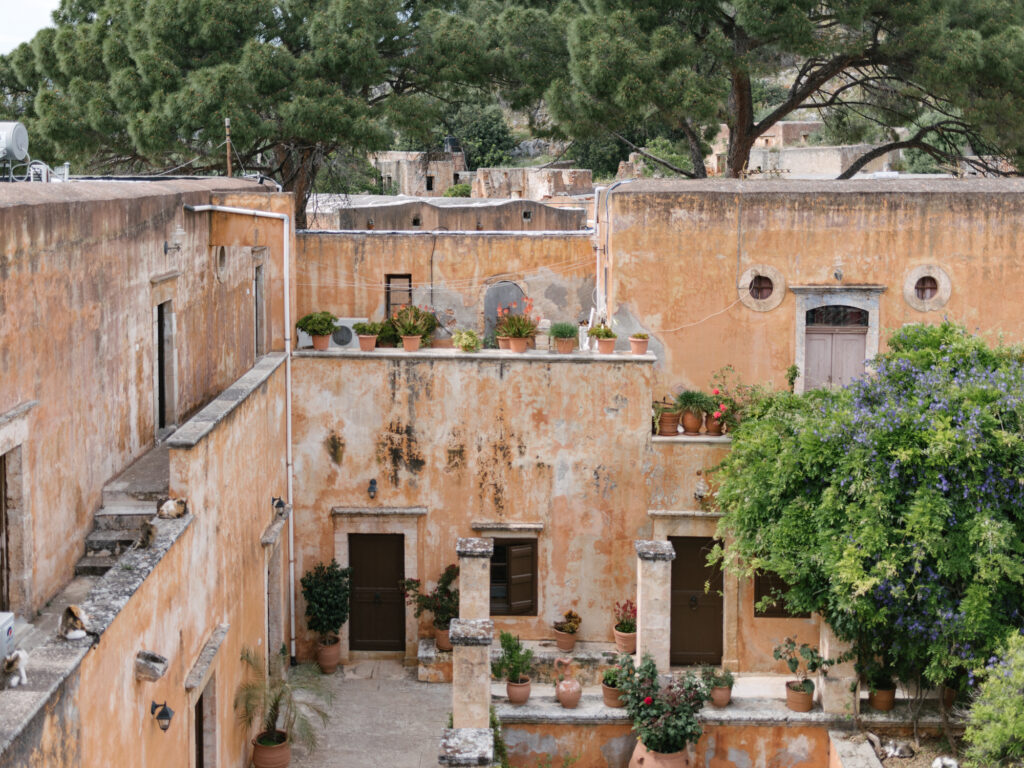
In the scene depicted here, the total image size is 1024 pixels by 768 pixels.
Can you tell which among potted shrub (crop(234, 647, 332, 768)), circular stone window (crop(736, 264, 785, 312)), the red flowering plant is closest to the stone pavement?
potted shrub (crop(234, 647, 332, 768))

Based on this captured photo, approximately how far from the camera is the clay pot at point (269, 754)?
13.5 m

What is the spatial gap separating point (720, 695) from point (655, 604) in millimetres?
1276

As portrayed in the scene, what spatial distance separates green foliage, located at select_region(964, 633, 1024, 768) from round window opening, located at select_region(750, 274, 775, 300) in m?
6.69

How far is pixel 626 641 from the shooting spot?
54.6 ft

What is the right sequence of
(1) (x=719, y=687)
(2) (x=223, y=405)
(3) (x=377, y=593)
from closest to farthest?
(2) (x=223, y=405) → (1) (x=719, y=687) → (3) (x=377, y=593)

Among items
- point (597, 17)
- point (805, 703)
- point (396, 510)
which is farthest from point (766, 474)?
point (597, 17)

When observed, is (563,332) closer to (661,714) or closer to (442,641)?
(442,641)

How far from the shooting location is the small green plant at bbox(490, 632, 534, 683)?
14.6 m

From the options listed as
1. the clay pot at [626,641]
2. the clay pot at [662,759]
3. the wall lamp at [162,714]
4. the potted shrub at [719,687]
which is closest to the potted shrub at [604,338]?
the clay pot at [626,641]

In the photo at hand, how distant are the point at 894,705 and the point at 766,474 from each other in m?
3.14

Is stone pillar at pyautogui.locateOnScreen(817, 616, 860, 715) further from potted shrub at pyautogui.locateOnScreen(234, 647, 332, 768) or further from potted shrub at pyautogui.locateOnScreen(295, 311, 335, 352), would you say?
potted shrub at pyautogui.locateOnScreen(295, 311, 335, 352)

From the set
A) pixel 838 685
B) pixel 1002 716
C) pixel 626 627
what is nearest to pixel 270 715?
pixel 626 627

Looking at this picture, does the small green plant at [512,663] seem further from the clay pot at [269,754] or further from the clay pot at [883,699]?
the clay pot at [883,699]

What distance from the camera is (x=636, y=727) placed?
13.9 metres
